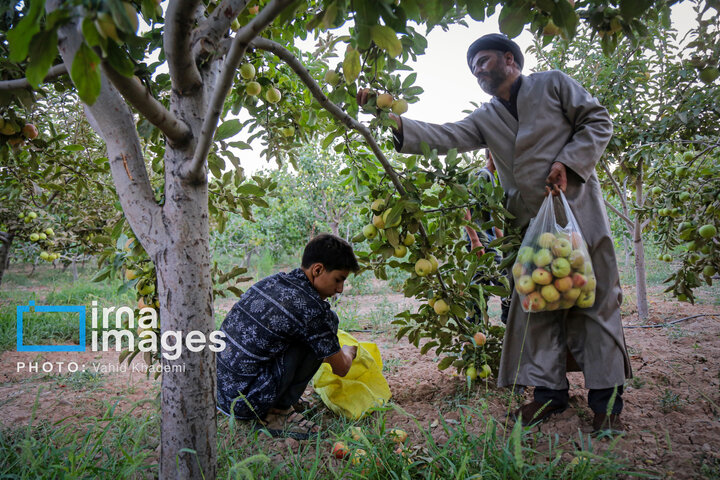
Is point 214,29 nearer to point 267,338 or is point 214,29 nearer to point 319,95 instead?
point 319,95

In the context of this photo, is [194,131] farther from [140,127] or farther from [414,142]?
[414,142]

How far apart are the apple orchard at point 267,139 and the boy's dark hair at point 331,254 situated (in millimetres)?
85

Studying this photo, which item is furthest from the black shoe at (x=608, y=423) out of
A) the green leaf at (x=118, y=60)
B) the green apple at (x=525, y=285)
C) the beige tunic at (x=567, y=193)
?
the green leaf at (x=118, y=60)

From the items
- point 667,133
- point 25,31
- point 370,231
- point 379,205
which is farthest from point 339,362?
point 667,133

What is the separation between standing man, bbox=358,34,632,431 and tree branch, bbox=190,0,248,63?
62cm

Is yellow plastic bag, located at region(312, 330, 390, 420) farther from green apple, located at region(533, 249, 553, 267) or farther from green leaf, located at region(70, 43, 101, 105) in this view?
green leaf, located at region(70, 43, 101, 105)

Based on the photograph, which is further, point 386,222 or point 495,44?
point 495,44

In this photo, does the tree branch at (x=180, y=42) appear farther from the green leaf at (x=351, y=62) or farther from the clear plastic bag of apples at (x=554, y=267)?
the clear plastic bag of apples at (x=554, y=267)

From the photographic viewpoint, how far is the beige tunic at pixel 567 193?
1.62m

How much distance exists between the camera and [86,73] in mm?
595

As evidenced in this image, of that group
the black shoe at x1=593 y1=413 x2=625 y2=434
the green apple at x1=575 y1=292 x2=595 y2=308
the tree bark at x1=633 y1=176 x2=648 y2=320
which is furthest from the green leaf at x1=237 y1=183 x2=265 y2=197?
the tree bark at x1=633 y1=176 x2=648 y2=320

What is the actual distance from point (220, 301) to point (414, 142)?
5700 mm

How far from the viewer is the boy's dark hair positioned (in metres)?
1.85

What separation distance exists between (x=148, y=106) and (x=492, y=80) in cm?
152
